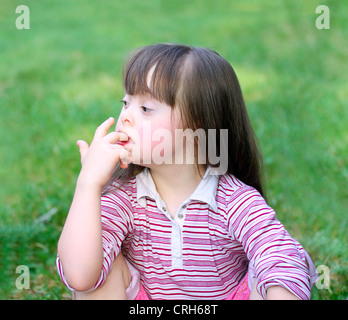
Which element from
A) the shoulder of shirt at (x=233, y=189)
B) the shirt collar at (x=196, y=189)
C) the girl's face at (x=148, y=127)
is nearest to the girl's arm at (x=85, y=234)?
the girl's face at (x=148, y=127)

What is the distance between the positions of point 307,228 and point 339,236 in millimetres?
182

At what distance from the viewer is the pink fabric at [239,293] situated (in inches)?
78.5

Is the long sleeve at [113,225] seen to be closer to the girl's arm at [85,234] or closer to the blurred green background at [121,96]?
the girl's arm at [85,234]

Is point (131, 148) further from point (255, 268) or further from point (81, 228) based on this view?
point (255, 268)

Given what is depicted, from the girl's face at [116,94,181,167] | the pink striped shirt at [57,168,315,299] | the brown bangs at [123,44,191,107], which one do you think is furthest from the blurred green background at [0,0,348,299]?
the pink striped shirt at [57,168,315,299]

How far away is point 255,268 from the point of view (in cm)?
181

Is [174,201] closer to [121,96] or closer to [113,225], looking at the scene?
[113,225]

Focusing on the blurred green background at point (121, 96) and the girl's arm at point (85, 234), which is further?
the blurred green background at point (121, 96)

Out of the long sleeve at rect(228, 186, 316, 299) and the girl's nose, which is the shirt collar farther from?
the girl's nose

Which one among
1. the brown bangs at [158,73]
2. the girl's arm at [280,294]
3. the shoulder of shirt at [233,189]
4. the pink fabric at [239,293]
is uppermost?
the brown bangs at [158,73]

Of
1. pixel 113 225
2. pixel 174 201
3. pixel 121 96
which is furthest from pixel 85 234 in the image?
pixel 121 96

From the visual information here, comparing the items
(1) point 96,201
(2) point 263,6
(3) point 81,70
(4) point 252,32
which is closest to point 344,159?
(1) point 96,201

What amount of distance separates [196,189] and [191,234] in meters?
0.15
